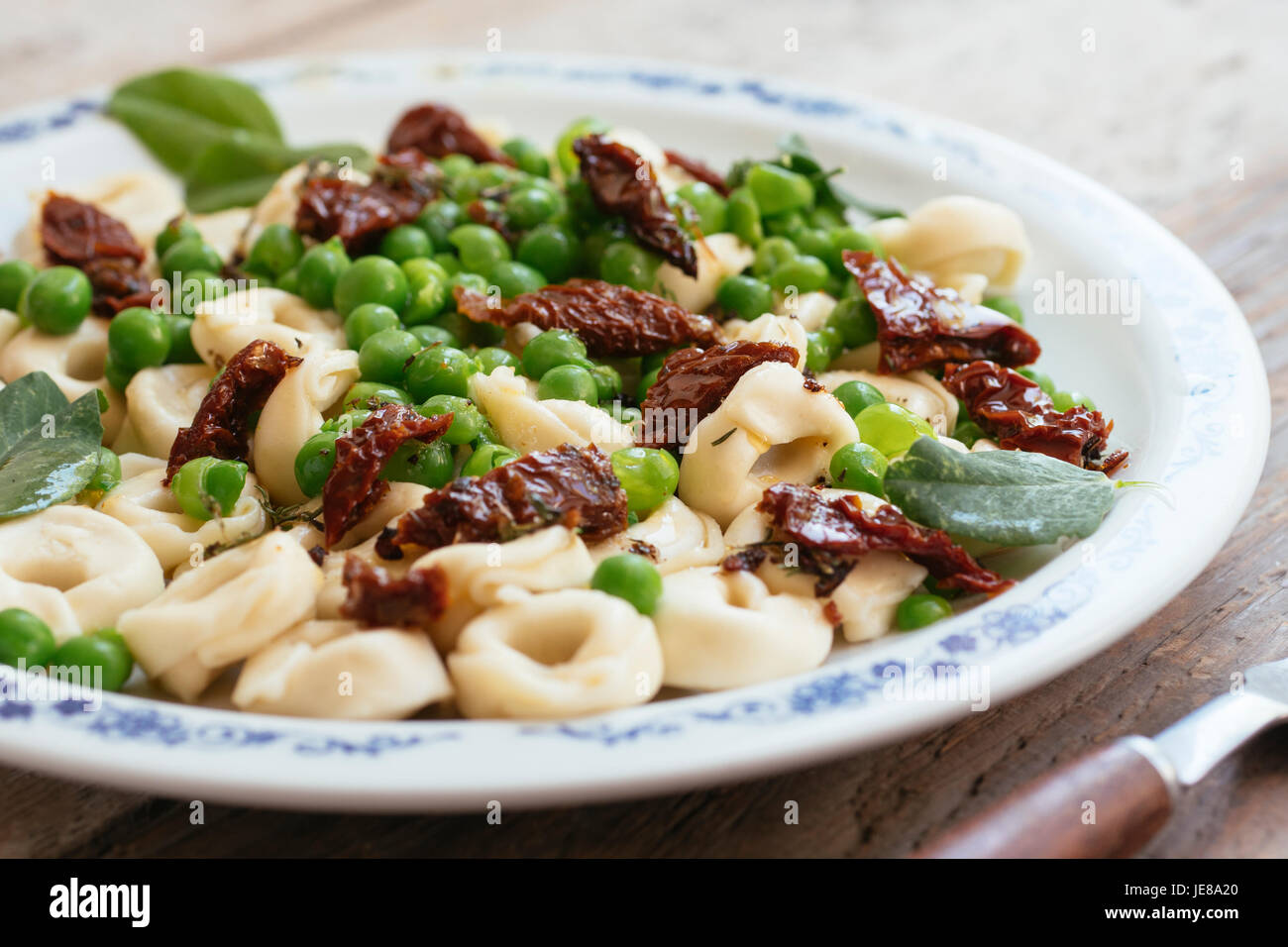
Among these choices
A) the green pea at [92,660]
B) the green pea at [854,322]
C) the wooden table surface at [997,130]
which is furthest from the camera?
the green pea at [854,322]

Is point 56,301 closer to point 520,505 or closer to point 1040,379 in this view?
point 520,505

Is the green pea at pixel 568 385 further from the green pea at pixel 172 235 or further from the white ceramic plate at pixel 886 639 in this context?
the green pea at pixel 172 235

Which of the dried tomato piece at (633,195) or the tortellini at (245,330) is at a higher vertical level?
the dried tomato piece at (633,195)

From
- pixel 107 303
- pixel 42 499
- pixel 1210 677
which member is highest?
pixel 107 303

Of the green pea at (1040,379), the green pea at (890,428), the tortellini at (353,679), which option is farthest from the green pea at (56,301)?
the green pea at (1040,379)
